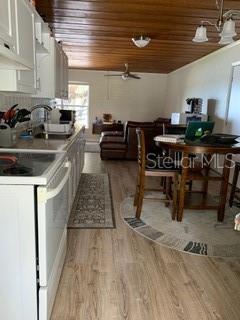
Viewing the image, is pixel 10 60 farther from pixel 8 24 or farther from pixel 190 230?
pixel 190 230

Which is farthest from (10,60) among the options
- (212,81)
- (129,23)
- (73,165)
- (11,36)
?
(212,81)

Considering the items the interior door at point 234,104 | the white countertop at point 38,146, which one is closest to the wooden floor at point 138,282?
the white countertop at point 38,146

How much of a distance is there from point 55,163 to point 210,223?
1990 millimetres

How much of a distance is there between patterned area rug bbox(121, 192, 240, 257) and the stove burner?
59.2 inches

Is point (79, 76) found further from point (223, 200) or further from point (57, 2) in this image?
point (223, 200)

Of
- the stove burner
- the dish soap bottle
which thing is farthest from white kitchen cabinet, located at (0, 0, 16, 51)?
the dish soap bottle

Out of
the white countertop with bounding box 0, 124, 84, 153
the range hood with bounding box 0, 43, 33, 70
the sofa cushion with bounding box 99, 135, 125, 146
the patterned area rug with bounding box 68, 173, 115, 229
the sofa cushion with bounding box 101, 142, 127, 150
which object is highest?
the range hood with bounding box 0, 43, 33, 70

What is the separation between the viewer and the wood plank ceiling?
9.15ft

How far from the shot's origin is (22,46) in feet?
5.80

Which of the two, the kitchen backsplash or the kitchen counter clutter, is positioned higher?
the kitchen backsplash

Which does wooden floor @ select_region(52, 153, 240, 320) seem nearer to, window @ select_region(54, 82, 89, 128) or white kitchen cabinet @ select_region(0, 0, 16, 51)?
white kitchen cabinet @ select_region(0, 0, 16, 51)

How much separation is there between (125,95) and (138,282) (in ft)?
25.7

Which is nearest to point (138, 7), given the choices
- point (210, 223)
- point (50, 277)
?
point (210, 223)

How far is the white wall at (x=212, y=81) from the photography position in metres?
4.58
